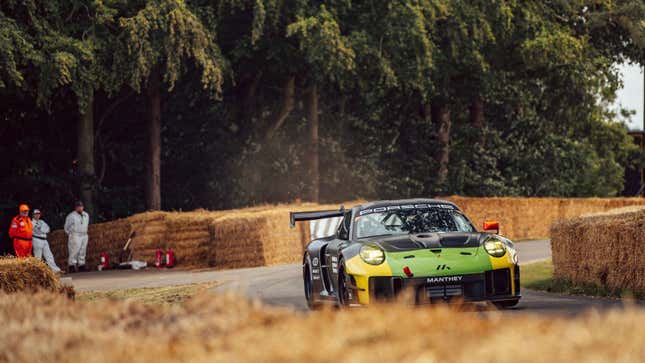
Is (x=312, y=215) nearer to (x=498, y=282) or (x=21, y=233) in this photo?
(x=498, y=282)

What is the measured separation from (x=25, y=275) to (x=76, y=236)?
19367 millimetres

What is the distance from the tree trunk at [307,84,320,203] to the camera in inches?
1812

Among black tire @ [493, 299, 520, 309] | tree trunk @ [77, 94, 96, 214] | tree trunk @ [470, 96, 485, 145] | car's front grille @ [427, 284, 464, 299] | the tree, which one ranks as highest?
the tree

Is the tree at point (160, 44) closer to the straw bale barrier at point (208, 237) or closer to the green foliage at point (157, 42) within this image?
the green foliage at point (157, 42)

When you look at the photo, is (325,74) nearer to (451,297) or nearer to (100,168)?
(100,168)

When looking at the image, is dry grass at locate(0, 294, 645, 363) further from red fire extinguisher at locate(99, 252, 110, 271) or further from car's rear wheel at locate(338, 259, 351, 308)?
red fire extinguisher at locate(99, 252, 110, 271)

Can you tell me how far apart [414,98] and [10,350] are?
156 ft

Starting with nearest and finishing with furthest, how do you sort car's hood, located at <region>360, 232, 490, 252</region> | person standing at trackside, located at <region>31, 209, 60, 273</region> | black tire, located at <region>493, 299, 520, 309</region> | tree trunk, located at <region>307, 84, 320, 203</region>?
car's hood, located at <region>360, 232, 490, 252</region> → black tire, located at <region>493, 299, 520, 309</region> → person standing at trackside, located at <region>31, 209, 60, 273</region> → tree trunk, located at <region>307, 84, 320, 203</region>

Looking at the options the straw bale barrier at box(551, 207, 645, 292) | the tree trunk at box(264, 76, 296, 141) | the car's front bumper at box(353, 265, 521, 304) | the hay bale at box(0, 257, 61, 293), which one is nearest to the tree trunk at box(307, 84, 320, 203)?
the tree trunk at box(264, 76, 296, 141)

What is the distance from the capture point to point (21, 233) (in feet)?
102

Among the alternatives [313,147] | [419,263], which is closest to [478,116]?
[313,147]

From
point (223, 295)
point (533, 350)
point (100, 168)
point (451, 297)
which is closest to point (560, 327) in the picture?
point (533, 350)

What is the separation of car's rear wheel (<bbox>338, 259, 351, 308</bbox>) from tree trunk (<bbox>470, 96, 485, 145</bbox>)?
3910cm

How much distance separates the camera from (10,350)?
4.17 meters
